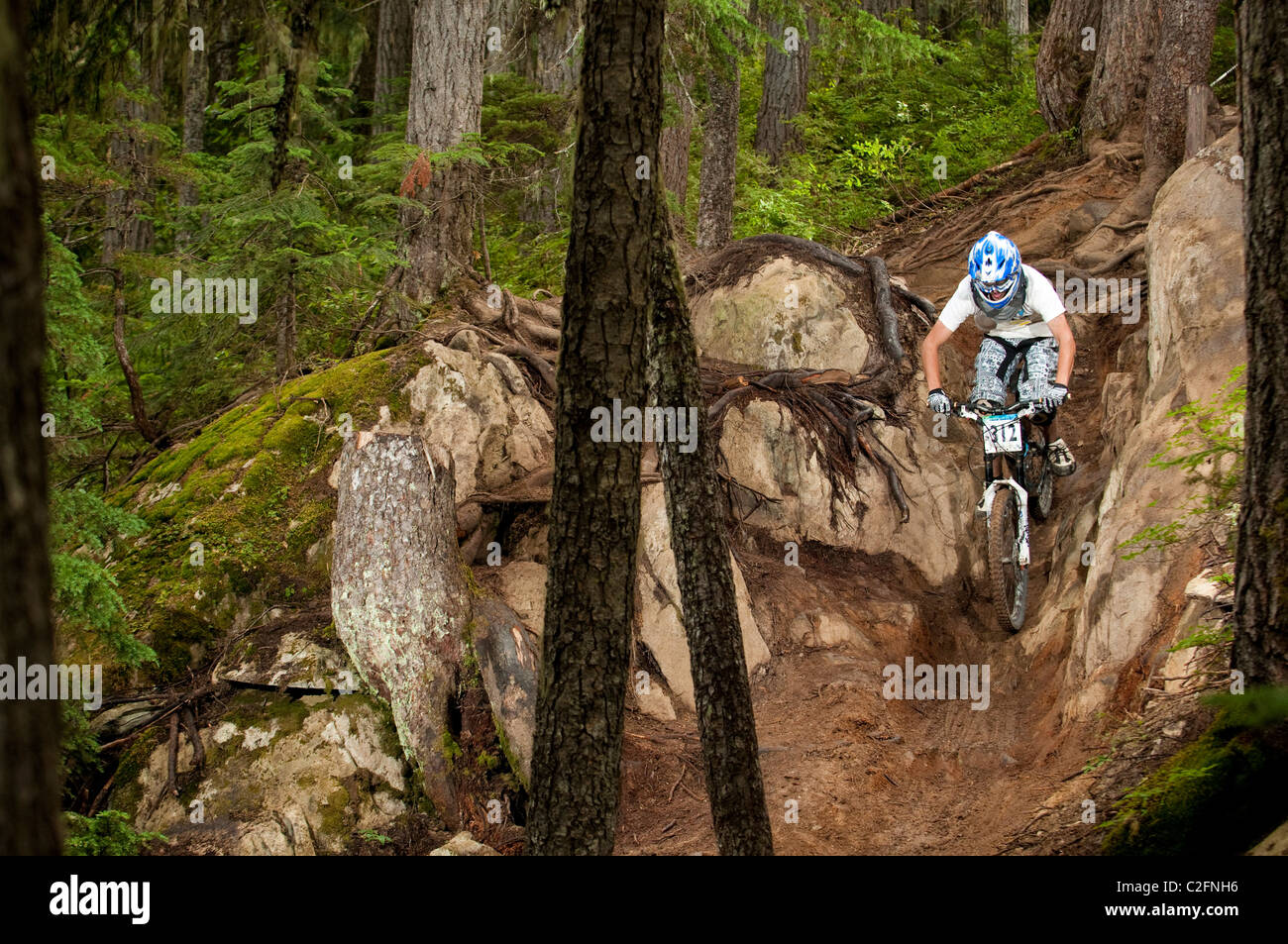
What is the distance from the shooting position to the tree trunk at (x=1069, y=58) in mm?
14469

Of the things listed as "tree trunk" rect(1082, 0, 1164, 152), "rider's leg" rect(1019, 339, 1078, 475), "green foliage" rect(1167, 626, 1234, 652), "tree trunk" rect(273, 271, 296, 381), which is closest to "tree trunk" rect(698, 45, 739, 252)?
"tree trunk" rect(1082, 0, 1164, 152)

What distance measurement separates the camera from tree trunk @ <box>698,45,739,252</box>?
13.6 metres

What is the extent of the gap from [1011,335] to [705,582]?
13.2 feet

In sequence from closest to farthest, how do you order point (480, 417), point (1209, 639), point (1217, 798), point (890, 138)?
point (1217, 798)
point (1209, 639)
point (480, 417)
point (890, 138)

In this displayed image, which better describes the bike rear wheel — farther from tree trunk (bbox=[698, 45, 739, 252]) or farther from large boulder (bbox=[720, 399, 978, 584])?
tree trunk (bbox=[698, 45, 739, 252])

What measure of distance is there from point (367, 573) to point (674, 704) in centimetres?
281

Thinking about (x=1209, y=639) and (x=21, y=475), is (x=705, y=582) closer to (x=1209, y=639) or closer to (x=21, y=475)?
(x=1209, y=639)

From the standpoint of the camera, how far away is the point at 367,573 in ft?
25.7

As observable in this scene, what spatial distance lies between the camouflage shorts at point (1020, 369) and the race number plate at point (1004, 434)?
17cm

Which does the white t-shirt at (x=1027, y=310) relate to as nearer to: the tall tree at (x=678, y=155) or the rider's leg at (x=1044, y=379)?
the rider's leg at (x=1044, y=379)

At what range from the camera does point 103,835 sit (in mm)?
6094

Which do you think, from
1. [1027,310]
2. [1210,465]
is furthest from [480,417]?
[1210,465]

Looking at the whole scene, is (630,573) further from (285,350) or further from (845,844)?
(285,350)

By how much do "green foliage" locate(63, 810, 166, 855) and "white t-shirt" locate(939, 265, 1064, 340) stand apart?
22.7 ft
